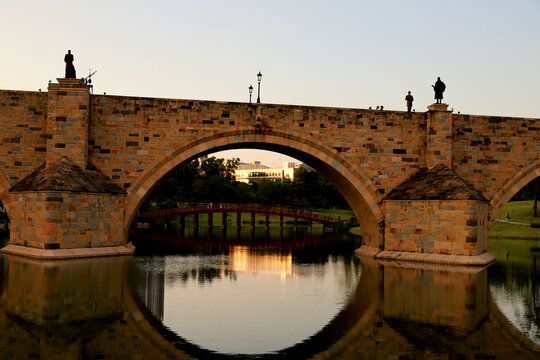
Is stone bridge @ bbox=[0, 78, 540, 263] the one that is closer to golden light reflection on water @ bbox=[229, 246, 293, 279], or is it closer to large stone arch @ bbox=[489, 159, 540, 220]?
large stone arch @ bbox=[489, 159, 540, 220]

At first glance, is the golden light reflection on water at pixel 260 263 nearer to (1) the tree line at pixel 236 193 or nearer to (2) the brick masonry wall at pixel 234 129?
(2) the brick masonry wall at pixel 234 129

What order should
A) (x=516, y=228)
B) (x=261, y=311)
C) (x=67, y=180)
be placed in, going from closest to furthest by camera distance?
(x=261, y=311)
(x=67, y=180)
(x=516, y=228)

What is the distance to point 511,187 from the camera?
23.1 m

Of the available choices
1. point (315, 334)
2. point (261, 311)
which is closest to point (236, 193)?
point (261, 311)

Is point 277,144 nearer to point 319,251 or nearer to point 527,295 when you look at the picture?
point 319,251

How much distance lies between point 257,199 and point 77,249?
48743 mm

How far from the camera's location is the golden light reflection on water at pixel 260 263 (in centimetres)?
1691

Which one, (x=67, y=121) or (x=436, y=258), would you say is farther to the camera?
(x=67, y=121)

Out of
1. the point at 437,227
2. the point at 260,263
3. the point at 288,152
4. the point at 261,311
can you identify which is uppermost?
the point at 288,152

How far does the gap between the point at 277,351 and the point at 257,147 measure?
16.2 metres

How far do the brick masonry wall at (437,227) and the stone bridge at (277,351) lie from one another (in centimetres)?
504

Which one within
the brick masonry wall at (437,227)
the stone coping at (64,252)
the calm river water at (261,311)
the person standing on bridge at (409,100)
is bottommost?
the calm river water at (261,311)

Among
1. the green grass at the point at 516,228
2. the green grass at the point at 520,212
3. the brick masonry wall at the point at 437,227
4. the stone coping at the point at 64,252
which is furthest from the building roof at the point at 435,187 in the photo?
the green grass at the point at 520,212

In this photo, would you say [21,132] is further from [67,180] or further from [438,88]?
[438,88]
